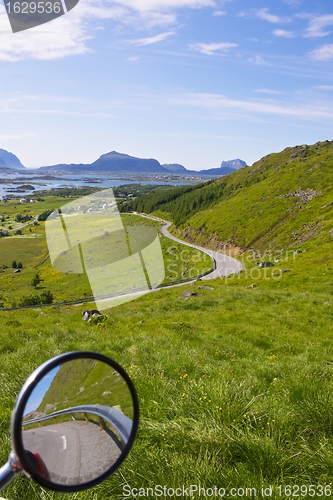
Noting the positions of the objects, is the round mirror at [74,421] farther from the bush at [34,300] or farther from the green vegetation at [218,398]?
the bush at [34,300]

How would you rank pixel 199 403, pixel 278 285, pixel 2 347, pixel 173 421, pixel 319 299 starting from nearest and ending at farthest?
pixel 173 421 < pixel 199 403 < pixel 2 347 < pixel 319 299 < pixel 278 285

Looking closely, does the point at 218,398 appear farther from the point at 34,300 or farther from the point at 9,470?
the point at 34,300

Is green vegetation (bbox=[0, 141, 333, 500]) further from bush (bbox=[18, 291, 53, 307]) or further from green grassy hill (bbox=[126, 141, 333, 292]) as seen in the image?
green grassy hill (bbox=[126, 141, 333, 292])

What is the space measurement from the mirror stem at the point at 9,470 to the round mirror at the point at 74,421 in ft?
0.11

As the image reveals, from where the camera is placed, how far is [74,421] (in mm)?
2684

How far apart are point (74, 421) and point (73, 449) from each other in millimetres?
191

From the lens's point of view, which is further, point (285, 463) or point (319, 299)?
point (319, 299)

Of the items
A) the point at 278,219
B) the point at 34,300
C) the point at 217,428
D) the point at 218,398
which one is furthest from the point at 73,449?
the point at 278,219

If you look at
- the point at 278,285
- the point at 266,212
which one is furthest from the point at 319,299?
the point at 266,212

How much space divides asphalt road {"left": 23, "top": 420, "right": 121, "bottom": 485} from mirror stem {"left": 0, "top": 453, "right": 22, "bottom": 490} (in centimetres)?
22

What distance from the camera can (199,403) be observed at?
17.3 ft

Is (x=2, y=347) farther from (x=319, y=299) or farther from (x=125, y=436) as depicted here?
(x=319, y=299)

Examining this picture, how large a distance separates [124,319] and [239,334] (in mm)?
8140

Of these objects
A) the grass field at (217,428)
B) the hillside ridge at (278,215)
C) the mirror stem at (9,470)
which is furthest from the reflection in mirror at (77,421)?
the hillside ridge at (278,215)
